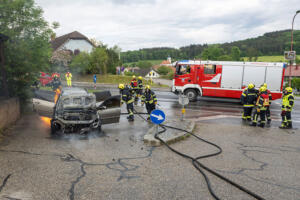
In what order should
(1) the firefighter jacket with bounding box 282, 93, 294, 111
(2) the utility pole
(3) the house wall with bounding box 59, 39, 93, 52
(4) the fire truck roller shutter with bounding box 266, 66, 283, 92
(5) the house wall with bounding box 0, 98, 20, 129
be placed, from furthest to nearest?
(3) the house wall with bounding box 59, 39, 93, 52 < (4) the fire truck roller shutter with bounding box 266, 66, 283, 92 < (1) the firefighter jacket with bounding box 282, 93, 294, 111 < (2) the utility pole < (5) the house wall with bounding box 0, 98, 20, 129

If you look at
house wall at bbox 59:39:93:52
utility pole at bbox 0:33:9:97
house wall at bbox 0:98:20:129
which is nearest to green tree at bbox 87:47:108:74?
house wall at bbox 59:39:93:52

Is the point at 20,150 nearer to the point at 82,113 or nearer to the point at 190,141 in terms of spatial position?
the point at 82,113

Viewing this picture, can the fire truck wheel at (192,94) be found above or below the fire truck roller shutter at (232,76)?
below

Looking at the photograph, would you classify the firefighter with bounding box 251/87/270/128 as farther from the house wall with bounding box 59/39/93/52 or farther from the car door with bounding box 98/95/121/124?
the house wall with bounding box 59/39/93/52

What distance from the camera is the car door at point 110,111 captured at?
8509mm

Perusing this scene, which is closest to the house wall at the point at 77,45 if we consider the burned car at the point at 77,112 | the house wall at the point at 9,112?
the house wall at the point at 9,112

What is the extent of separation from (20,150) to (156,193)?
13.7ft

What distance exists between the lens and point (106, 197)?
4.14m

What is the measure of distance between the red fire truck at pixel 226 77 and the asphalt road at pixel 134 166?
7.59m

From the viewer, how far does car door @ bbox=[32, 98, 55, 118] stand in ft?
27.8

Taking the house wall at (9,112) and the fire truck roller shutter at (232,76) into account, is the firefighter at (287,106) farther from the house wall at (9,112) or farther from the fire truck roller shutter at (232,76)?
the house wall at (9,112)

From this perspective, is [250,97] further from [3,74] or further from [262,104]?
[3,74]

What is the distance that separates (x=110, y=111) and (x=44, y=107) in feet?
7.84

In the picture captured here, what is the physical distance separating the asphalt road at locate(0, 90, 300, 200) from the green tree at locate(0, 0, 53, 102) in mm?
2530
